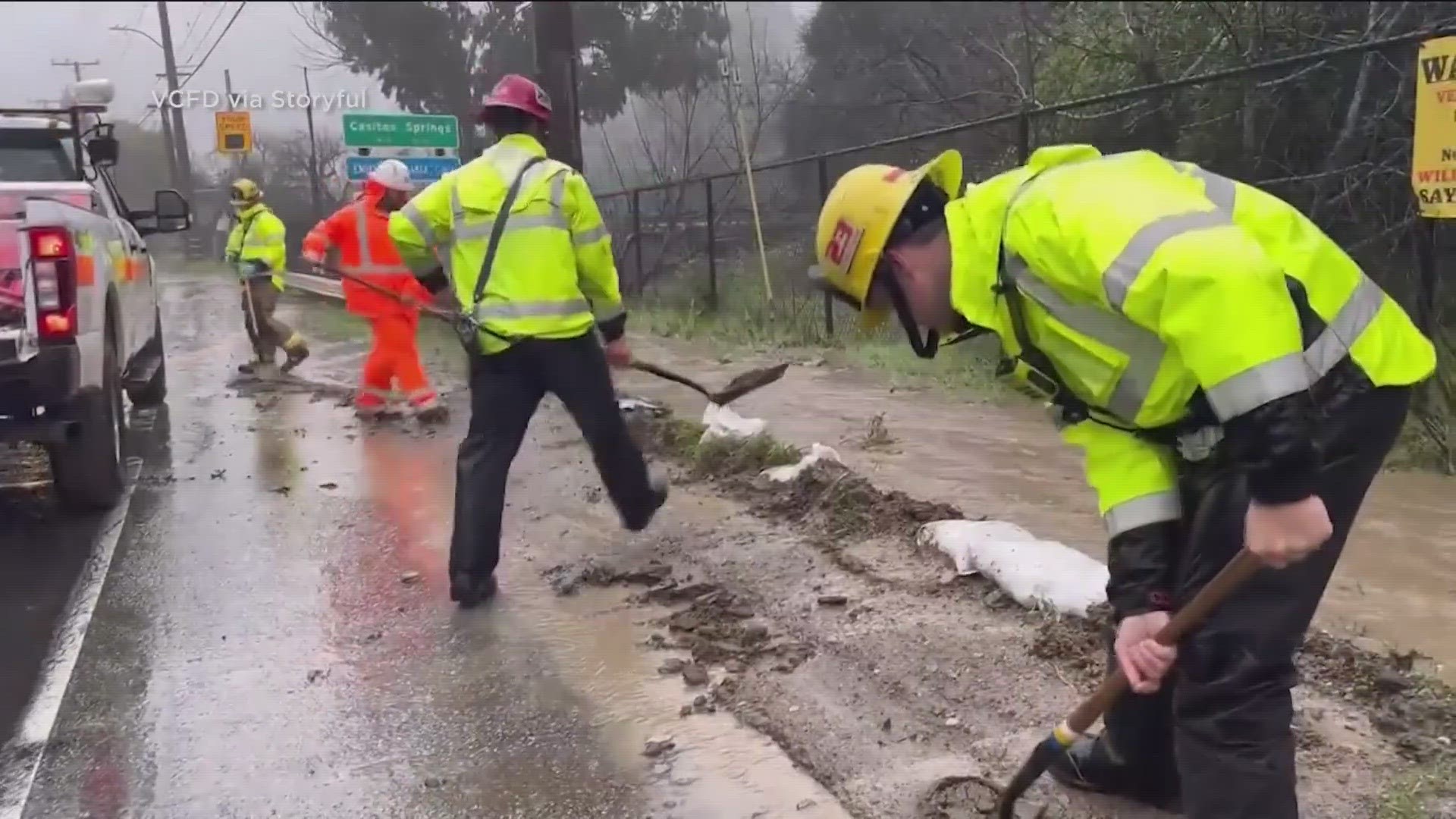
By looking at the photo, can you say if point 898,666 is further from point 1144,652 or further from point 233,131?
point 233,131

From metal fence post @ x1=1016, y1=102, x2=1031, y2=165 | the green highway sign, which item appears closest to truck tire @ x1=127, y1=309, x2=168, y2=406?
metal fence post @ x1=1016, y1=102, x2=1031, y2=165

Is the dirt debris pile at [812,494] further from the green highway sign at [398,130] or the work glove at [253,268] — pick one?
the green highway sign at [398,130]

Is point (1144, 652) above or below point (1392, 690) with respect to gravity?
above

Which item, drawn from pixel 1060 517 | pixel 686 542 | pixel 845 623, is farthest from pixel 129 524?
pixel 1060 517

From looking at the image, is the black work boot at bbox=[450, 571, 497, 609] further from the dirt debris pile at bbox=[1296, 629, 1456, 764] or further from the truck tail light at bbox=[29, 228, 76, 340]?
the dirt debris pile at bbox=[1296, 629, 1456, 764]

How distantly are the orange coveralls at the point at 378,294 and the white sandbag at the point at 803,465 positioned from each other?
10.9 feet

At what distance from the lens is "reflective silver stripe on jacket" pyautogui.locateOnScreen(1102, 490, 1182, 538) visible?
242 cm

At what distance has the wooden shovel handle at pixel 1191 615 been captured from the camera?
2.18m

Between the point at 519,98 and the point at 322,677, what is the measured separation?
7.14 ft

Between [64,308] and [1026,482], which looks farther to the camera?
[1026,482]

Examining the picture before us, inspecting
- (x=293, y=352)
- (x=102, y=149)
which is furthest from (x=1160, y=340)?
(x=293, y=352)

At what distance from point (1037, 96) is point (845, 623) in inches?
341

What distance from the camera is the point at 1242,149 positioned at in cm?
923

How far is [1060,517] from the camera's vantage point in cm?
521
